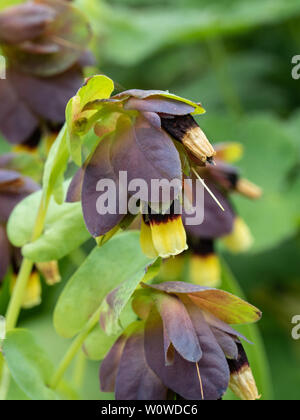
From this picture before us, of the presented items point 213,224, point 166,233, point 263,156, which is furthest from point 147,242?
point 263,156

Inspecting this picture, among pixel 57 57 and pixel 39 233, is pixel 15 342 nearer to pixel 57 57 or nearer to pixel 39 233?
pixel 39 233

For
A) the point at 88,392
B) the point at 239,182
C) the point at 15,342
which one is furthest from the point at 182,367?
the point at 88,392

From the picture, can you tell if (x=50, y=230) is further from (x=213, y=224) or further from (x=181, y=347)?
(x=213, y=224)

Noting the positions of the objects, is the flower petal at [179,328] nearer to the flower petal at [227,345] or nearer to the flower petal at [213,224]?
the flower petal at [227,345]

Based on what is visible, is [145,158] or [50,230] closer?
[145,158]

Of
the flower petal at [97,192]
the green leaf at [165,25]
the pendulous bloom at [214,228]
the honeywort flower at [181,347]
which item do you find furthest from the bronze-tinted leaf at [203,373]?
the green leaf at [165,25]
